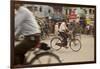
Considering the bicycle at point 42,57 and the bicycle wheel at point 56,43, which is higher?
the bicycle wheel at point 56,43

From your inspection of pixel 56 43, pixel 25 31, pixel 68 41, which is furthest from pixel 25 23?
pixel 68 41

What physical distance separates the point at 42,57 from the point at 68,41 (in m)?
0.31

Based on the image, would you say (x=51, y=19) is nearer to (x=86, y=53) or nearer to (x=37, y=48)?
(x=37, y=48)

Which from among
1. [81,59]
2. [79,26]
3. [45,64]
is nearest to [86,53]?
[81,59]

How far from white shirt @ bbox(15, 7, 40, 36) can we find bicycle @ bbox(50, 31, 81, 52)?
19 centimetres

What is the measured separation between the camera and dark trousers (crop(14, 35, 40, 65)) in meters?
1.65

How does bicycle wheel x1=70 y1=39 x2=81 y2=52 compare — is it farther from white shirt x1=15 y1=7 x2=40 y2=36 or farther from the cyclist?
white shirt x1=15 y1=7 x2=40 y2=36

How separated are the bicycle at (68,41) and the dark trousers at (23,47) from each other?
0.16 metres

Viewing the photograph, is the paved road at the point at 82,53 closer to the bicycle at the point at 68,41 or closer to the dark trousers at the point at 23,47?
the bicycle at the point at 68,41

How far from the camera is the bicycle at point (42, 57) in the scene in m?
1.69

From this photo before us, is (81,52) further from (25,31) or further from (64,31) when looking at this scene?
(25,31)

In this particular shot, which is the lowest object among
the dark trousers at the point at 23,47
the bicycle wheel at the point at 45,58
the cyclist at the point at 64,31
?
the bicycle wheel at the point at 45,58

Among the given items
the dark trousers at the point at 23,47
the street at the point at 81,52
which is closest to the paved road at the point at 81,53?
the street at the point at 81,52

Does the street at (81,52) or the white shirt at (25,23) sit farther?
the street at (81,52)
